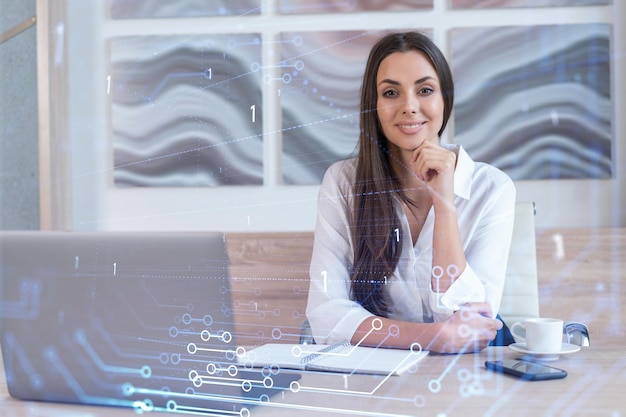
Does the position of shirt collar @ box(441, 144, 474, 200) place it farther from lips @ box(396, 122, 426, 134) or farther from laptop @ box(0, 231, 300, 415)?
laptop @ box(0, 231, 300, 415)

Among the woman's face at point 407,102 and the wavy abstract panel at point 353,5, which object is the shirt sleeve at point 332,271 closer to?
the woman's face at point 407,102

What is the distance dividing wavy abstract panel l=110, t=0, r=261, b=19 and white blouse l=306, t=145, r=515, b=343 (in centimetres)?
24

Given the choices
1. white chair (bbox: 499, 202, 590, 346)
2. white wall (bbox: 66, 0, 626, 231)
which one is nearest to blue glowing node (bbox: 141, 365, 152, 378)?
white wall (bbox: 66, 0, 626, 231)

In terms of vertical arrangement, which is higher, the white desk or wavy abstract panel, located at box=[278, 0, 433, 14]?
wavy abstract panel, located at box=[278, 0, 433, 14]

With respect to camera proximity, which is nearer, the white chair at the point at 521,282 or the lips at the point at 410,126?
the lips at the point at 410,126

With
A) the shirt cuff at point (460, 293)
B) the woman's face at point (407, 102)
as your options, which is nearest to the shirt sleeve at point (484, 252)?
the shirt cuff at point (460, 293)

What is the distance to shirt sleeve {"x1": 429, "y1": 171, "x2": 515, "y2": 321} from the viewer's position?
0.62 m

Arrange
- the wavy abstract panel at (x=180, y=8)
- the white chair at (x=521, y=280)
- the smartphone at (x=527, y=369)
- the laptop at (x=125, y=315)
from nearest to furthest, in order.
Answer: the laptop at (x=125, y=315) → the smartphone at (x=527, y=369) → the wavy abstract panel at (x=180, y=8) → the white chair at (x=521, y=280)

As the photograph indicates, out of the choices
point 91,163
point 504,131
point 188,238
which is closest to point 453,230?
point 504,131

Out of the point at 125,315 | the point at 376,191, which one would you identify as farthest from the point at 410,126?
the point at 125,315

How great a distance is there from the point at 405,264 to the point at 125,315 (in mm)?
318

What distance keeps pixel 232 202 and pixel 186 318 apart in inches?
6.5

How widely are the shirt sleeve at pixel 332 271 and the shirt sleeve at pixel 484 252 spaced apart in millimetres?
96

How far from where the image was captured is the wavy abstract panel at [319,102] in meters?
0.61
